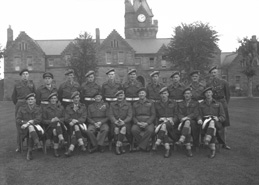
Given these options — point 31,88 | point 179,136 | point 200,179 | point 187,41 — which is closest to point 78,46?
point 187,41

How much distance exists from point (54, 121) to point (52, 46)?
40.6m

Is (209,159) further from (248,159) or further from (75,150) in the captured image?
(75,150)

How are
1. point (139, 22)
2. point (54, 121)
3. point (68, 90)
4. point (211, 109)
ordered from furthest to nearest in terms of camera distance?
1. point (139, 22)
2. point (68, 90)
3. point (211, 109)
4. point (54, 121)

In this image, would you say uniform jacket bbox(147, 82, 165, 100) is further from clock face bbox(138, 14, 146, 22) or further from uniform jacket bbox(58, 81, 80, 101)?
clock face bbox(138, 14, 146, 22)

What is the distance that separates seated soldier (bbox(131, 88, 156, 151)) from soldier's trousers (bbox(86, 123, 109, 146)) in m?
0.80

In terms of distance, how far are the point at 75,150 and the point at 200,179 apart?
397 centimetres

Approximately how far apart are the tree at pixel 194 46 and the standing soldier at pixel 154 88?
2352cm

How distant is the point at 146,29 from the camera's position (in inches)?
2328

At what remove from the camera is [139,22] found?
59.8 metres

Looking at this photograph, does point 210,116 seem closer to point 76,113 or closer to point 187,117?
point 187,117

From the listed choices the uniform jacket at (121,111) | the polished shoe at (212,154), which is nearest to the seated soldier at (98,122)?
the uniform jacket at (121,111)

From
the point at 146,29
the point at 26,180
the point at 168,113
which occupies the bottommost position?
the point at 26,180

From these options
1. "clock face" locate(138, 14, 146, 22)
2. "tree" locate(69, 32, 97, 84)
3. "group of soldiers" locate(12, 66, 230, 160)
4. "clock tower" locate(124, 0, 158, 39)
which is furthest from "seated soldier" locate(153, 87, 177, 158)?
"clock face" locate(138, 14, 146, 22)

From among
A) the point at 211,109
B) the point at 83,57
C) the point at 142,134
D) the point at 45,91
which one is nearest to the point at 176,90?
the point at 211,109
